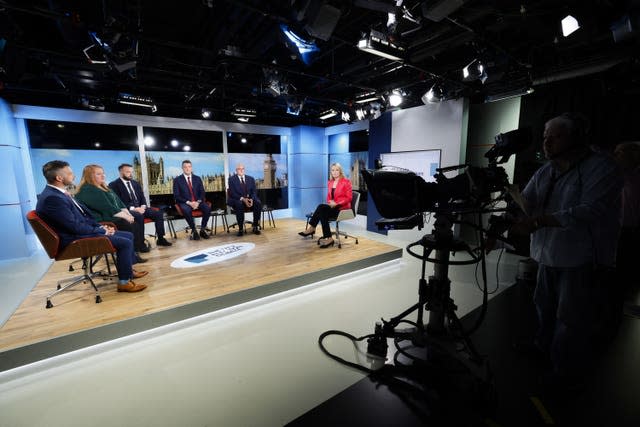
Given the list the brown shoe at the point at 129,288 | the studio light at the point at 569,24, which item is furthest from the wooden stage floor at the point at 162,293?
the studio light at the point at 569,24

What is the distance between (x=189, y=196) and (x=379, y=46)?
4299 millimetres

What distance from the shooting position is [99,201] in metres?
3.47

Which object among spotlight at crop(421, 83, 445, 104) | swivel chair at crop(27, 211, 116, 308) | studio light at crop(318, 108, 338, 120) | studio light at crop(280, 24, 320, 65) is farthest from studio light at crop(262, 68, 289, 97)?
swivel chair at crop(27, 211, 116, 308)

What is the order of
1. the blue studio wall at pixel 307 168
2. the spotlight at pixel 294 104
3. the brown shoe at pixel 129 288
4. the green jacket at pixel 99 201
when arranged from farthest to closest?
the blue studio wall at pixel 307 168
the spotlight at pixel 294 104
the green jacket at pixel 99 201
the brown shoe at pixel 129 288

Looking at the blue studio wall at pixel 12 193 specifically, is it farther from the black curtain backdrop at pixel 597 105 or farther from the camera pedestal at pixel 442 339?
the black curtain backdrop at pixel 597 105

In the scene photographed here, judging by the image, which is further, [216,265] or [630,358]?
[216,265]

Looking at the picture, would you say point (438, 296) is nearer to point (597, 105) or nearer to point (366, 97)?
point (597, 105)

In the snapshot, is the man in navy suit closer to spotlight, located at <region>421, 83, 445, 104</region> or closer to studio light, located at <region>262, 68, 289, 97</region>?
studio light, located at <region>262, 68, 289, 97</region>

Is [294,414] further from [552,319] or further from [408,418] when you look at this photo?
[552,319]

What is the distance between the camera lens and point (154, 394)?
1719 mm

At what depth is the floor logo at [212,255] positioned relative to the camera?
381cm

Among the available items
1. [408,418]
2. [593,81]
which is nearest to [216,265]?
[408,418]

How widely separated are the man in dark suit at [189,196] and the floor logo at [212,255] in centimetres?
93

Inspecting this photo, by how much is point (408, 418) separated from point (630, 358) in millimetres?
1858
